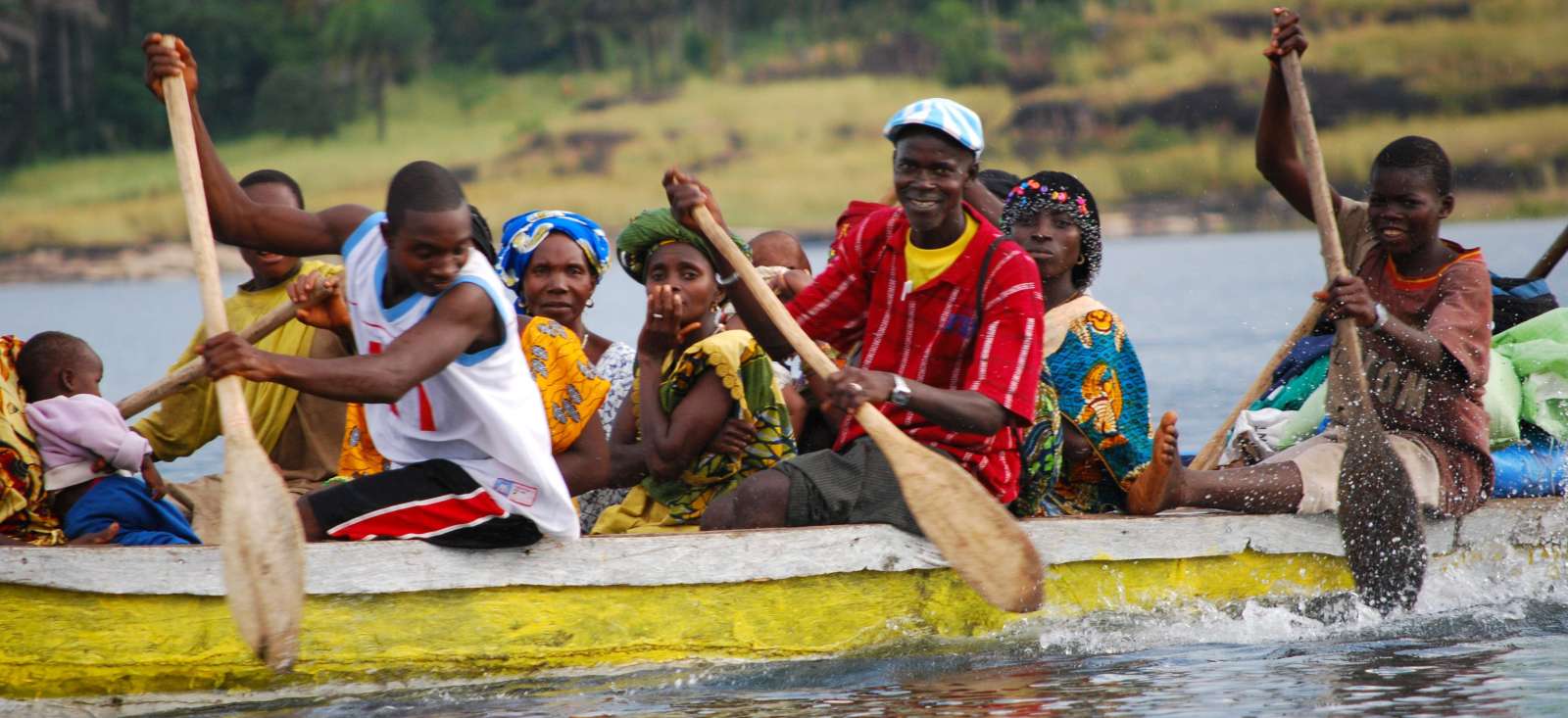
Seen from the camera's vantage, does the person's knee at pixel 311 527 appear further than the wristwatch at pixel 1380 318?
No

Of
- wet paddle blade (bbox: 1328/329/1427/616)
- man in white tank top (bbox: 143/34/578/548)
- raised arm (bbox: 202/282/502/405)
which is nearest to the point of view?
raised arm (bbox: 202/282/502/405)

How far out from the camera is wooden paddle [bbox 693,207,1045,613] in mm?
4988

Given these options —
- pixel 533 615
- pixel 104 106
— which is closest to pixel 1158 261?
pixel 104 106

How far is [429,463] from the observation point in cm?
474

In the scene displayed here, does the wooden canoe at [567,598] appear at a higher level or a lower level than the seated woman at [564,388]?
lower

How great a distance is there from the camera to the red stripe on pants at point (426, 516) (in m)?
4.74

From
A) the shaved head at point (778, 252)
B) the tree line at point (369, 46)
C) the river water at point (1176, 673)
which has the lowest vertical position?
the river water at point (1176, 673)

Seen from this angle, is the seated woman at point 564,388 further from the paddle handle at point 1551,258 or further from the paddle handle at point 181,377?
the paddle handle at point 1551,258

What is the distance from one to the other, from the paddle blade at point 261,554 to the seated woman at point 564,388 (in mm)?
793

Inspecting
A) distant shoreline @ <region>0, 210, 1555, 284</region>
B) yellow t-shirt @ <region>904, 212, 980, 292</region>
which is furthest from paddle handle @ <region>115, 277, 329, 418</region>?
distant shoreline @ <region>0, 210, 1555, 284</region>

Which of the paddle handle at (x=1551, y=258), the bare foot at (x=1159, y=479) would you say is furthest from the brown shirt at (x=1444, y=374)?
the paddle handle at (x=1551, y=258)

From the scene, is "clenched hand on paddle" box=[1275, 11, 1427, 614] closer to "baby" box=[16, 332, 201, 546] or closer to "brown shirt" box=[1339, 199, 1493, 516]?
"brown shirt" box=[1339, 199, 1493, 516]

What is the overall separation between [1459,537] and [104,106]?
43805mm

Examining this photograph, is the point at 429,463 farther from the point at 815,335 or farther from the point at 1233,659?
the point at 1233,659
